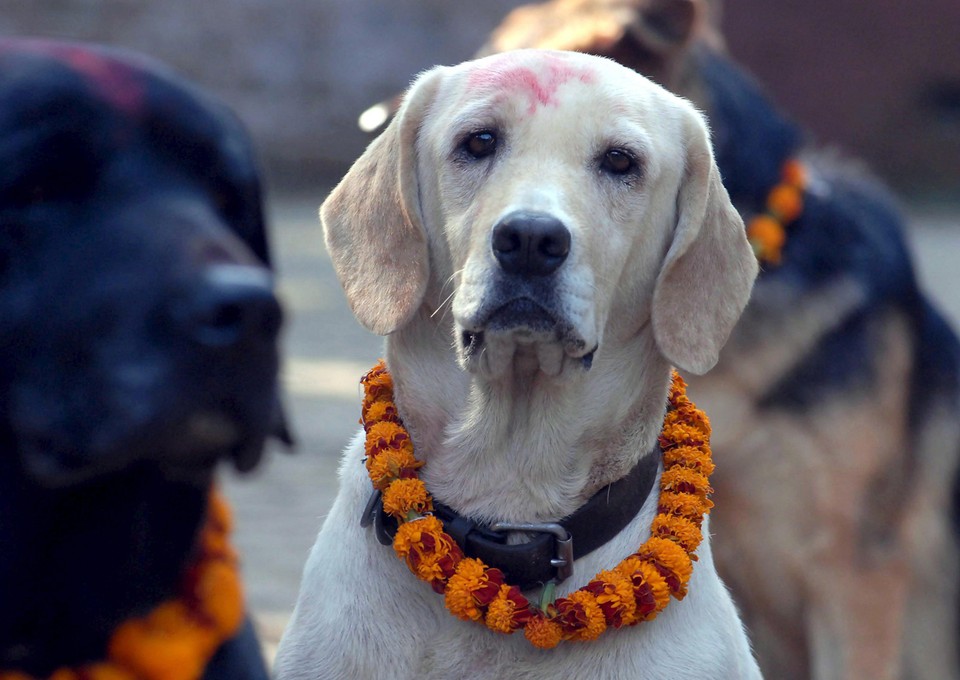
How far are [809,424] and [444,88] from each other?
6.29 feet

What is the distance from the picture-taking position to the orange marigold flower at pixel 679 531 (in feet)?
9.70

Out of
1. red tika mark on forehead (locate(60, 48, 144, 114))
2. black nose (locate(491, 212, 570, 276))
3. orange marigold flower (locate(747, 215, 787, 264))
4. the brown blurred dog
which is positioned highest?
red tika mark on forehead (locate(60, 48, 144, 114))

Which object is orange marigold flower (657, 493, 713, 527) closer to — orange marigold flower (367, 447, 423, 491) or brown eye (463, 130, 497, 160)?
orange marigold flower (367, 447, 423, 491)

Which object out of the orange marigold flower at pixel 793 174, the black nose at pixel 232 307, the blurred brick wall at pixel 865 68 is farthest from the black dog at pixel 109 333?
the blurred brick wall at pixel 865 68

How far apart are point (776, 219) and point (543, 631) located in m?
1.99

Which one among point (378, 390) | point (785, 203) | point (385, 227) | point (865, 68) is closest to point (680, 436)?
point (378, 390)

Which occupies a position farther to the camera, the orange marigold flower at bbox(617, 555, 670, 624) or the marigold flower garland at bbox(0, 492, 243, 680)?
the orange marigold flower at bbox(617, 555, 670, 624)

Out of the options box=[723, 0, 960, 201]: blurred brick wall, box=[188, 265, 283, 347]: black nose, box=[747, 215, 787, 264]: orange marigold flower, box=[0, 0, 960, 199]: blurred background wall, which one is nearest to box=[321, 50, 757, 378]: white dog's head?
box=[188, 265, 283, 347]: black nose

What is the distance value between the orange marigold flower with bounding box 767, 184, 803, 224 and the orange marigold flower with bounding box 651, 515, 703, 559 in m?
1.70

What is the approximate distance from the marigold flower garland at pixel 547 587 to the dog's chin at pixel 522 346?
262 millimetres

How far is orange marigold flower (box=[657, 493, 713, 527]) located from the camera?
118 inches

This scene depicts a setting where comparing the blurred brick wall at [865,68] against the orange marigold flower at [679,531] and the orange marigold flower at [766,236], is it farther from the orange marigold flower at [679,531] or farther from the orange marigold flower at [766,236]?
the orange marigold flower at [679,531]

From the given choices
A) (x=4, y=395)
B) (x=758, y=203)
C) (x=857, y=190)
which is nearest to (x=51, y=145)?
(x=4, y=395)

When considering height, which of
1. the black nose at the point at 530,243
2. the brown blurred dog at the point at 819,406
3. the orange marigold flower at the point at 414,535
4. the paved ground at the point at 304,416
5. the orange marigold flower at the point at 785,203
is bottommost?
the paved ground at the point at 304,416
